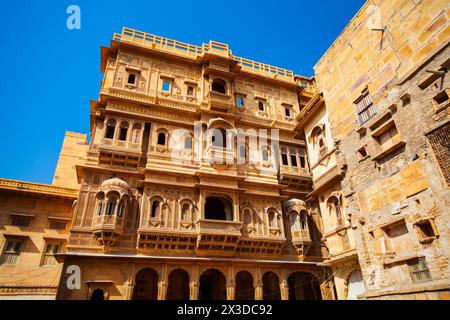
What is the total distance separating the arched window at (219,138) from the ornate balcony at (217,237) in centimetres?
526

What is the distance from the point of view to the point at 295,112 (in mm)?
22844

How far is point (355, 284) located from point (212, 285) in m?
9.15

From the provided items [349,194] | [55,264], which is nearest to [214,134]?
[349,194]

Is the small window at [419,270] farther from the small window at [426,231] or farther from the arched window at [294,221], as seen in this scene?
the arched window at [294,221]

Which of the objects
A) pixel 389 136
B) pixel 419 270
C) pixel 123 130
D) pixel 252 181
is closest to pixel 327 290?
pixel 252 181

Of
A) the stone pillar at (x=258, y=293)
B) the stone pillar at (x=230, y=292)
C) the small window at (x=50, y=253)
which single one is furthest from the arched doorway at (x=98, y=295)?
the stone pillar at (x=258, y=293)

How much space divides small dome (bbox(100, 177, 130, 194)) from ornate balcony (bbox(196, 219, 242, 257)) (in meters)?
4.39

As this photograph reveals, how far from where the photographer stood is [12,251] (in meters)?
16.3

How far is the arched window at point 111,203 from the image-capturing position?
575 inches

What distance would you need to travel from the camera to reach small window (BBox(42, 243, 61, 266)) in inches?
669

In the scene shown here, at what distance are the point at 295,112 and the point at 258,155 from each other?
5.70 metres

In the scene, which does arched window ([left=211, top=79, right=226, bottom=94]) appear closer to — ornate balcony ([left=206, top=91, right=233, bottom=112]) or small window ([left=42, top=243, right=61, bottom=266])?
ornate balcony ([left=206, top=91, right=233, bottom=112])

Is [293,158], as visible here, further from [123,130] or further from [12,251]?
[12,251]

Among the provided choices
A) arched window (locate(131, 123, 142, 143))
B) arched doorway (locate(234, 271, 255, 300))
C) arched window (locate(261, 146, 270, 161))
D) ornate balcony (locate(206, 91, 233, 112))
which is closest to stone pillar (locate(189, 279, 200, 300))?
arched doorway (locate(234, 271, 255, 300))
